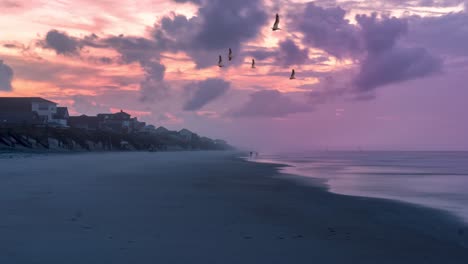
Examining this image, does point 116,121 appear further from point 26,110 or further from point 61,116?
point 26,110

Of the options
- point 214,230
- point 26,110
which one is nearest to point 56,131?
point 26,110

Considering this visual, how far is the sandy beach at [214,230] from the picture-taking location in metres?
9.17

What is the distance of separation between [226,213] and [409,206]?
8848 mm

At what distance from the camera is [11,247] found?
29.7 ft

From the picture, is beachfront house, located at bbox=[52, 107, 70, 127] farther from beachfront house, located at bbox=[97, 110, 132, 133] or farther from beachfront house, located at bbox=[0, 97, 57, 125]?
beachfront house, located at bbox=[97, 110, 132, 133]

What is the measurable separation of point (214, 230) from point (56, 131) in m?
80.3

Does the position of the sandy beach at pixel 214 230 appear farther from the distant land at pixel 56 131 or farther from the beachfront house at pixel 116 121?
the beachfront house at pixel 116 121

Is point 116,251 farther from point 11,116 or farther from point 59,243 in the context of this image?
point 11,116

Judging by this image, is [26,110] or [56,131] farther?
[26,110]

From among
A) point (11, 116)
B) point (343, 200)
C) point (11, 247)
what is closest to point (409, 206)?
point (343, 200)

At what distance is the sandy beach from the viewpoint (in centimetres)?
917

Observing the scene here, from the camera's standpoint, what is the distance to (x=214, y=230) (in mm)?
11914

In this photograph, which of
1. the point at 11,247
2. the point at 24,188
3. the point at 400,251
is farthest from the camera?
the point at 24,188

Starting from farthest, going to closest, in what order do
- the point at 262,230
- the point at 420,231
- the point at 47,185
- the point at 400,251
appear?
the point at 47,185, the point at 420,231, the point at 262,230, the point at 400,251
